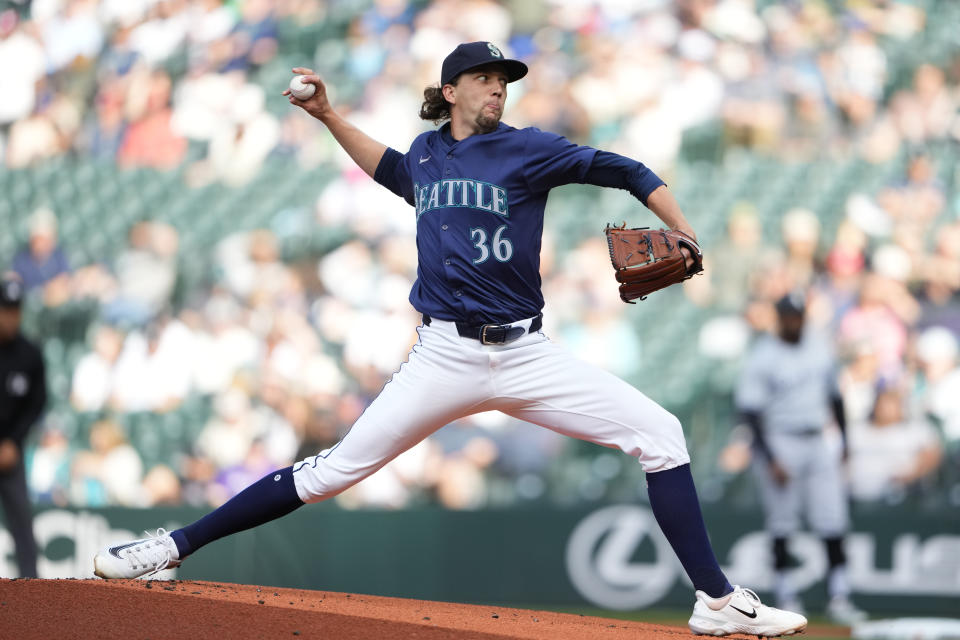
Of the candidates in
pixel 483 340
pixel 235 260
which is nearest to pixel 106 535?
pixel 235 260

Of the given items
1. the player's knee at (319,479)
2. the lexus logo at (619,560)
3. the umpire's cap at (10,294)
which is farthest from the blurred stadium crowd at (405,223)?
the player's knee at (319,479)

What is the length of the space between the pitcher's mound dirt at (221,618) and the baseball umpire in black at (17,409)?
2.29m

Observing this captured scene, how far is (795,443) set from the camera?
7.50 m

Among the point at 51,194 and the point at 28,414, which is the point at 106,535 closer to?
the point at 28,414

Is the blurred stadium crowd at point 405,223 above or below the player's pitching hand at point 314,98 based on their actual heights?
below

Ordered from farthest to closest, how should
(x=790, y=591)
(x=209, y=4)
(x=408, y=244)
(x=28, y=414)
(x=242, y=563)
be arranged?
(x=209, y=4), (x=408, y=244), (x=242, y=563), (x=790, y=591), (x=28, y=414)

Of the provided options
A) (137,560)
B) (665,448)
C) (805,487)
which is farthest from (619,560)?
(137,560)

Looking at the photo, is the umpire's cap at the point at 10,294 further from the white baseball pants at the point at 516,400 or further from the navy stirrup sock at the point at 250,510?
the white baseball pants at the point at 516,400

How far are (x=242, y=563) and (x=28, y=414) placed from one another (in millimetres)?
2270

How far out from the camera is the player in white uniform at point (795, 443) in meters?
7.41

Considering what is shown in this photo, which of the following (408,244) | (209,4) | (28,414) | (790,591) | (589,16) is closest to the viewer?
(28,414)

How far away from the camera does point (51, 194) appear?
1088 centimetres

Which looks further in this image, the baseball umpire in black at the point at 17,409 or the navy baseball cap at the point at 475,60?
the baseball umpire in black at the point at 17,409

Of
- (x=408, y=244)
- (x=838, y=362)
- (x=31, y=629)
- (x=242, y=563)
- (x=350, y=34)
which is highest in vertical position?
(x=350, y=34)
